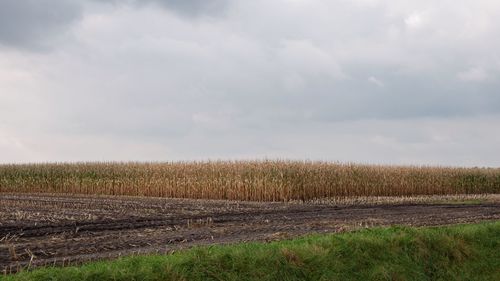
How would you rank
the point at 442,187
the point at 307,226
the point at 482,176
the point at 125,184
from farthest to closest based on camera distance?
1. the point at 482,176
2. the point at 442,187
3. the point at 125,184
4. the point at 307,226

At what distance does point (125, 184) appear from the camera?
4709 centimetres

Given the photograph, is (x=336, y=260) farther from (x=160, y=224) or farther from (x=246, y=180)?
(x=246, y=180)

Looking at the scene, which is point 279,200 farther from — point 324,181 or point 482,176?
point 482,176

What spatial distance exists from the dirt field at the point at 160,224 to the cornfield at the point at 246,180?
8.21m

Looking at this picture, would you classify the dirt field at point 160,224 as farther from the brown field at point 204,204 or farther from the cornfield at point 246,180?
the cornfield at point 246,180

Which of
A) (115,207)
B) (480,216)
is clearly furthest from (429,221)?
(115,207)

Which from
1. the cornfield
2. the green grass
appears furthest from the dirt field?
the cornfield

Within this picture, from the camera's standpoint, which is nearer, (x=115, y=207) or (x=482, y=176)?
(x=115, y=207)

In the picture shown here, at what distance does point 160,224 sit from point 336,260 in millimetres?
8443

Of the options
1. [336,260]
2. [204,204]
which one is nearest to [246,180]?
[204,204]

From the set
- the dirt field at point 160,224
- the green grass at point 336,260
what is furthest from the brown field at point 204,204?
the green grass at point 336,260

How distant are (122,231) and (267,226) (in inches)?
177

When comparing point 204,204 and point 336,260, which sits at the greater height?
point 204,204

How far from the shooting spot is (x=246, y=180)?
4019 centimetres
